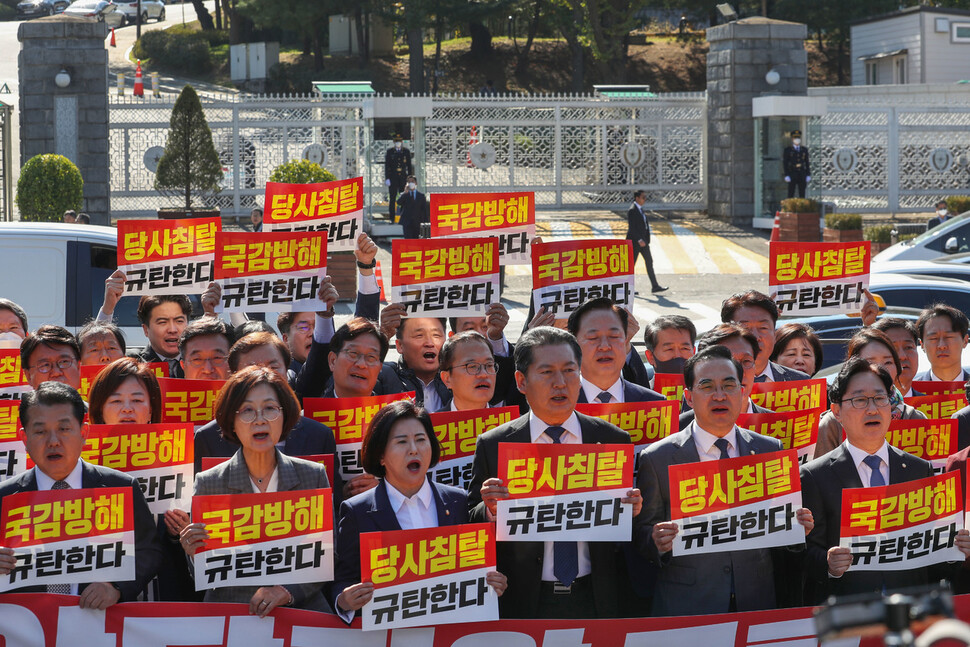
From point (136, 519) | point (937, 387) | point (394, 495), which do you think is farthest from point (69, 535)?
point (937, 387)

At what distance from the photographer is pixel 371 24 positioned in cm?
5109

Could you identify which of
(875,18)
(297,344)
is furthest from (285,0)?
(297,344)

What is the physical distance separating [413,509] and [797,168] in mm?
22137

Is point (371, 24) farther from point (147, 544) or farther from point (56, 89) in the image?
point (147, 544)

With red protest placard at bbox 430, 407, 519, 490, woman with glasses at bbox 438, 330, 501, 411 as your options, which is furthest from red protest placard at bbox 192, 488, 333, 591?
woman with glasses at bbox 438, 330, 501, 411

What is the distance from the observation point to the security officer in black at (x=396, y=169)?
80.7 ft

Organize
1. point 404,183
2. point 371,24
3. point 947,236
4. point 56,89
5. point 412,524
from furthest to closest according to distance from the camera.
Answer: point 371,24 < point 404,183 < point 56,89 < point 947,236 < point 412,524

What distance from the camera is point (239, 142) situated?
2508 cm

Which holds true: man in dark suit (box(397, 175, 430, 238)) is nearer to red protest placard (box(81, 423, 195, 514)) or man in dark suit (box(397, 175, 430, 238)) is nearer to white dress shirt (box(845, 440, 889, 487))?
red protest placard (box(81, 423, 195, 514))

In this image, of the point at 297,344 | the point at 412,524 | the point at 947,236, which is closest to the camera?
the point at 412,524

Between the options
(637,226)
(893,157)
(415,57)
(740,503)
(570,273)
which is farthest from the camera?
(415,57)

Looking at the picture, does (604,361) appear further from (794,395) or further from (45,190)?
(45,190)

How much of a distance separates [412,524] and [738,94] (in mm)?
22826

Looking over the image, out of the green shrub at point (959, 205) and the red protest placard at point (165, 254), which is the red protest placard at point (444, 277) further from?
the green shrub at point (959, 205)
